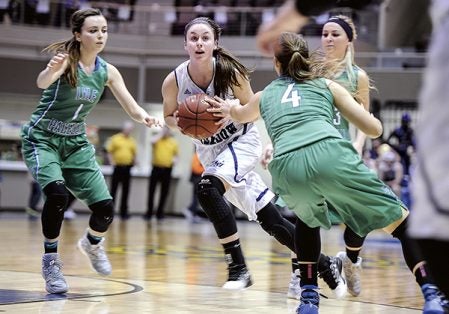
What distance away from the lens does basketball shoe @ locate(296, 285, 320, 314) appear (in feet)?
13.5

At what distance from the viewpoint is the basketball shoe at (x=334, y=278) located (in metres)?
5.25

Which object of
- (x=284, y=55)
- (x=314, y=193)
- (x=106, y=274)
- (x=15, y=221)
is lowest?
(x=15, y=221)

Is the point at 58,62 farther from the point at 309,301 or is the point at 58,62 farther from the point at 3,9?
the point at 3,9

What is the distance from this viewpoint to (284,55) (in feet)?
14.0

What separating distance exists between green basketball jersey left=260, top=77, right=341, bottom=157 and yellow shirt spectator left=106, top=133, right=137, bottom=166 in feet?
40.6

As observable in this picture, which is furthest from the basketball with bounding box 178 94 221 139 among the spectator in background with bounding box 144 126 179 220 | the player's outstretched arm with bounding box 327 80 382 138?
the spectator in background with bounding box 144 126 179 220

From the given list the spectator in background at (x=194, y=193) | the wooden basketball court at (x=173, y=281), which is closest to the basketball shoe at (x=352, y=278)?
the wooden basketball court at (x=173, y=281)

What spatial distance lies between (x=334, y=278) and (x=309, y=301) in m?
1.18

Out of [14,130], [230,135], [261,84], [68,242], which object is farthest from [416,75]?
[230,135]

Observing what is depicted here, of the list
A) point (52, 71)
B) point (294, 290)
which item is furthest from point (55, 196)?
point (294, 290)

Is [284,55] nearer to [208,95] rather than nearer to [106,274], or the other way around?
[208,95]

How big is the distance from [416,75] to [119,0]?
23.2ft

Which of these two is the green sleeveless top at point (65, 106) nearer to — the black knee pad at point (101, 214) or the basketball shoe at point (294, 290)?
the black knee pad at point (101, 214)

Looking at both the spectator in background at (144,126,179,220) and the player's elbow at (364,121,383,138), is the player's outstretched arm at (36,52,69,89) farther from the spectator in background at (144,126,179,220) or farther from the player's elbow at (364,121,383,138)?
the spectator in background at (144,126,179,220)
